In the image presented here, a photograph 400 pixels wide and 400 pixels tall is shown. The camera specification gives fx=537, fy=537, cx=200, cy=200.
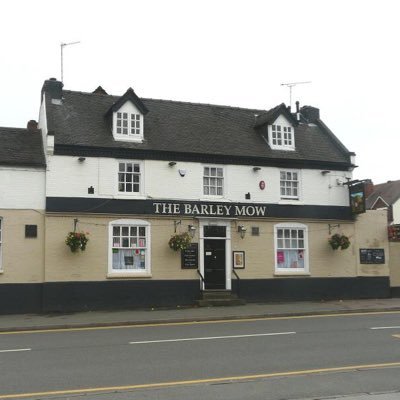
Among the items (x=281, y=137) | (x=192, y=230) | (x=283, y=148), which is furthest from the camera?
(x=281, y=137)

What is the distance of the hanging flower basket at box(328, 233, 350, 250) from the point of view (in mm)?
22281

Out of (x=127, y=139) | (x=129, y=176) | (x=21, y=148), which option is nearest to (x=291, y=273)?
(x=129, y=176)

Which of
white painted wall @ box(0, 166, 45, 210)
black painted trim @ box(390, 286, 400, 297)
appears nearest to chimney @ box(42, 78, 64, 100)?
white painted wall @ box(0, 166, 45, 210)

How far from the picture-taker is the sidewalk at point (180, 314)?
52.5 ft

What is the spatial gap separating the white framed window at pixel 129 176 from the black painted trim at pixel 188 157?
313 mm

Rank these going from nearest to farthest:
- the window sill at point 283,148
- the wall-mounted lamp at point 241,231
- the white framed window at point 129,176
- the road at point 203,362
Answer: the road at point 203,362, the white framed window at point 129,176, the wall-mounted lamp at point 241,231, the window sill at point 283,148

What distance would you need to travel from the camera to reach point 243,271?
842 inches

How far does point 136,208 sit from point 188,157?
296 cm

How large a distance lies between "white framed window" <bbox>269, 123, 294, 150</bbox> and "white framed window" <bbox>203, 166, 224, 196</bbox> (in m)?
2.95

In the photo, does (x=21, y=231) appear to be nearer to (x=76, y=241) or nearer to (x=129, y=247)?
(x=76, y=241)

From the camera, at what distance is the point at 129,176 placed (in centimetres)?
2056

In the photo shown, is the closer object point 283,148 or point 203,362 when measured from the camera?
point 203,362

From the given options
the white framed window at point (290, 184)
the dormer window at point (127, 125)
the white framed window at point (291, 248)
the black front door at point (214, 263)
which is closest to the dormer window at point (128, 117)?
the dormer window at point (127, 125)

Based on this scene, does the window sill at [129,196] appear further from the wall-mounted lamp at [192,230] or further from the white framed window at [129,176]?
the wall-mounted lamp at [192,230]
